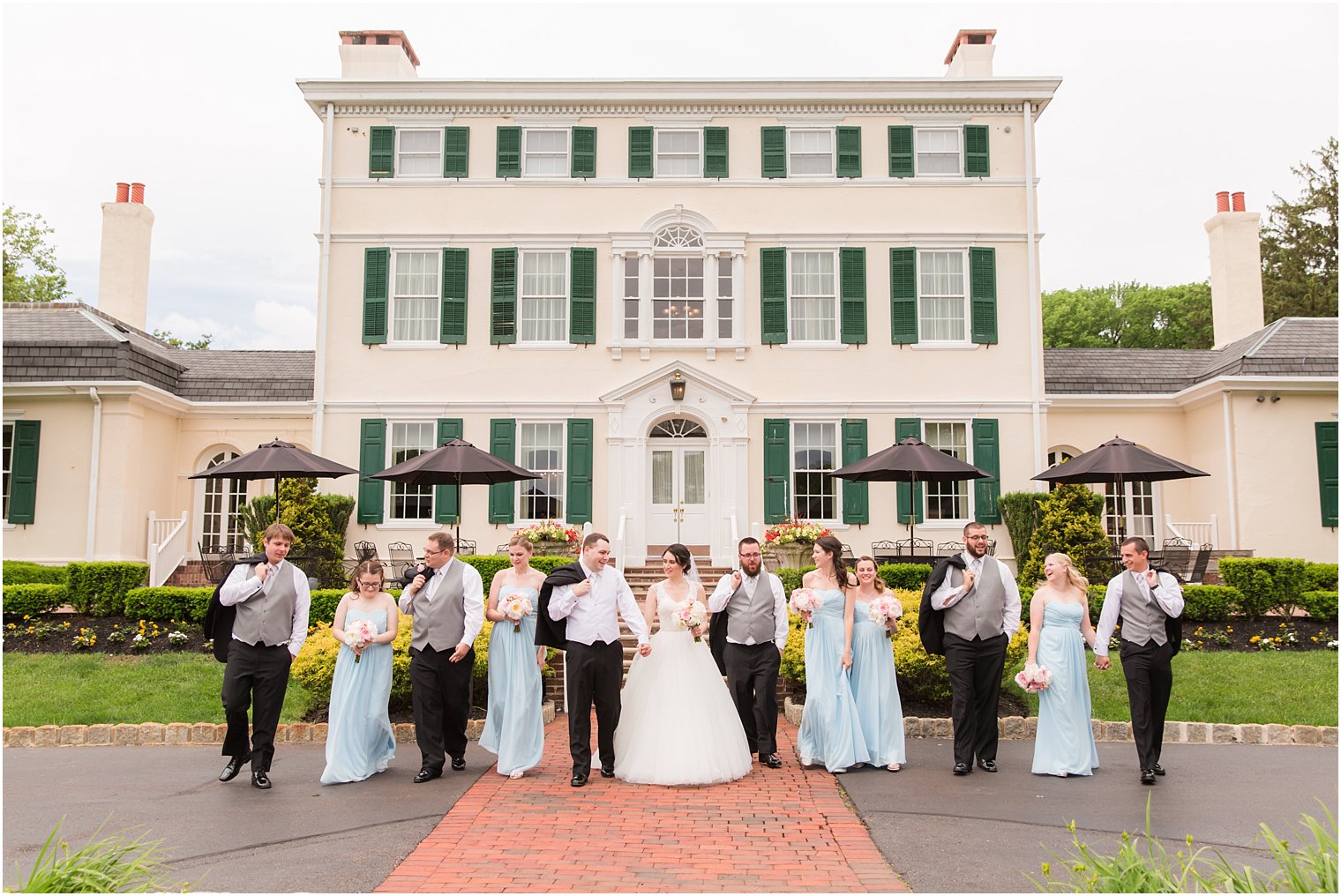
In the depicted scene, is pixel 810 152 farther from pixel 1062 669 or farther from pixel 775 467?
pixel 1062 669

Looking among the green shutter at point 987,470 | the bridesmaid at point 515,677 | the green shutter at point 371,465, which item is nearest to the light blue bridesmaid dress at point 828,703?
the bridesmaid at point 515,677

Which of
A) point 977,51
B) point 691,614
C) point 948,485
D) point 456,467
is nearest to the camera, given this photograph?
point 691,614

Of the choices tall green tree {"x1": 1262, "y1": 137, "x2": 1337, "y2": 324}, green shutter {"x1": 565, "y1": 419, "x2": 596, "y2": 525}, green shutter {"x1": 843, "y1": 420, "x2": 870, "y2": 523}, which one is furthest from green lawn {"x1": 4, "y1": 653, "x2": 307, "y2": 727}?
tall green tree {"x1": 1262, "y1": 137, "x2": 1337, "y2": 324}

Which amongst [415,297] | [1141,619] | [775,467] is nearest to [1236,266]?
[775,467]

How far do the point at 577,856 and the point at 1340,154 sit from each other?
34.4 metres

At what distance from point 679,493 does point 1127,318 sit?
29.3m

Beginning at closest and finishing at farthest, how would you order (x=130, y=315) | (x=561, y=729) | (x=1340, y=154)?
(x=561, y=729) < (x=130, y=315) < (x=1340, y=154)

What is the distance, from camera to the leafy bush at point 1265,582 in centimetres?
1433

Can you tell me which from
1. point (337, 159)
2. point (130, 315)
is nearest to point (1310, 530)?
point (337, 159)

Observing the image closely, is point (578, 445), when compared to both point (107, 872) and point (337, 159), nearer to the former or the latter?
point (337, 159)

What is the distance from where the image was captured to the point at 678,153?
19.1 metres

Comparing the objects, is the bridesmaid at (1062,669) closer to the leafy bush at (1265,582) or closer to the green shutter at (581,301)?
the leafy bush at (1265,582)

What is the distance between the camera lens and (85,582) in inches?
569

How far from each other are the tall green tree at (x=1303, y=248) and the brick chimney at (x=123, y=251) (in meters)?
30.7
